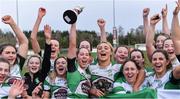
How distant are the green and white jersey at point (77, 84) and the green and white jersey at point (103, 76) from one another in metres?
0.11

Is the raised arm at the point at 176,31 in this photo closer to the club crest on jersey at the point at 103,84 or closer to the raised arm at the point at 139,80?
the raised arm at the point at 139,80

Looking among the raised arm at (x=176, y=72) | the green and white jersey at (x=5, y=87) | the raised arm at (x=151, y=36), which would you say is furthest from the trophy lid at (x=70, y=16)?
the raised arm at (x=176, y=72)

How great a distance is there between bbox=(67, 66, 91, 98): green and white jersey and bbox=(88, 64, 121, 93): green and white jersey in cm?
11

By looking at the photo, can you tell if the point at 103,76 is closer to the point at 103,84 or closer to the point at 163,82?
the point at 103,84

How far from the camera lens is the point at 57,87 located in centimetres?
543

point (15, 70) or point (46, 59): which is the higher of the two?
point (46, 59)

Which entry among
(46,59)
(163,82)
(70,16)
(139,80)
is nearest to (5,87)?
(46,59)

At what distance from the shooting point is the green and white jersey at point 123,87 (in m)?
5.05

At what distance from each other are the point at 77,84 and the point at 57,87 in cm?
34

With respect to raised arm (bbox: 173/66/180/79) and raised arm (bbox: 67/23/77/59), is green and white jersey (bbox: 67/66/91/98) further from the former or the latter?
raised arm (bbox: 173/66/180/79)

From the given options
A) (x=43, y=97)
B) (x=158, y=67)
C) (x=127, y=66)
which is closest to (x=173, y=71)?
(x=158, y=67)

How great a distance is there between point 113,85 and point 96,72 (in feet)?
1.12

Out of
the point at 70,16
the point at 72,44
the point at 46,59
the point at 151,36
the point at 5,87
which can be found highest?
the point at 70,16

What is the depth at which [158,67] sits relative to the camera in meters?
4.99
